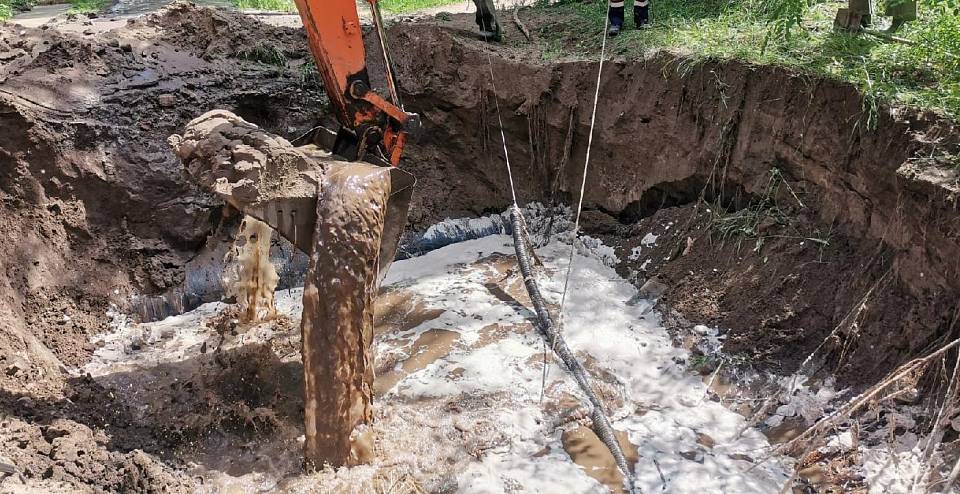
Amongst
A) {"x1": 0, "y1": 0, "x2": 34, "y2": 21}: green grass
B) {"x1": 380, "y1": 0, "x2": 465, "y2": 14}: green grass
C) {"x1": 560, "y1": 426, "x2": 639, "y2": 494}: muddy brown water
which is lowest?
{"x1": 560, "y1": 426, "x2": 639, "y2": 494}: muddy brown water

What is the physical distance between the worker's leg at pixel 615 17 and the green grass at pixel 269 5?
465cm

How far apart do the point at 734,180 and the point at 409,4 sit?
6.21 metres

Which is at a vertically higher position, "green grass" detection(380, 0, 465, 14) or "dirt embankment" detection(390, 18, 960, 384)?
"green grass" detection(380, 0, 465, 14)

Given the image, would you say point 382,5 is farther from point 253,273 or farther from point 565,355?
point 565,355

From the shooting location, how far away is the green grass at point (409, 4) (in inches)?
362

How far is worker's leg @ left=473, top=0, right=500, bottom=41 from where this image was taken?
261 inches

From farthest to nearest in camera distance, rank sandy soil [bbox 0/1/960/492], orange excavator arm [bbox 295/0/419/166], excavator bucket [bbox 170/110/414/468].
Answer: orange excavator arm [bbox 295/0/419/166], sandy soil [bbox 0/1/960/492], excavator bucket [bbox 170/110/414/468]

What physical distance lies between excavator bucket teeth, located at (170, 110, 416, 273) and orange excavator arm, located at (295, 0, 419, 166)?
46 cm

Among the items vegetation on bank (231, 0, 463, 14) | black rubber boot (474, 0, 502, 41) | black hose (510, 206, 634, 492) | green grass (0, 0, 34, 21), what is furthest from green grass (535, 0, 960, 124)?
green grass (0, 0, 34, 21)

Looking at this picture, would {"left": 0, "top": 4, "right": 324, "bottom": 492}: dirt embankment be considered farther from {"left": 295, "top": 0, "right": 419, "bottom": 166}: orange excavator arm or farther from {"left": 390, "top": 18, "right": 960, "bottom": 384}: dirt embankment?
{"left": 295, "top": 0, "right": 419, "bottom": 166}: orange excavator arm

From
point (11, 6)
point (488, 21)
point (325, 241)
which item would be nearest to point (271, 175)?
point (325, 241)

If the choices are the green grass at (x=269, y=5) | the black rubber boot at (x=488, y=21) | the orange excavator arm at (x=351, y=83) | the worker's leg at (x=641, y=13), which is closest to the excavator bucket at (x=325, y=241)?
the orange excavator arm at (x=351, y=83)

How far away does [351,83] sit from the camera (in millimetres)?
4141

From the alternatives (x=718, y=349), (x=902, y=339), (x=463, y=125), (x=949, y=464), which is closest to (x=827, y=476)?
(x=949, y=464)
